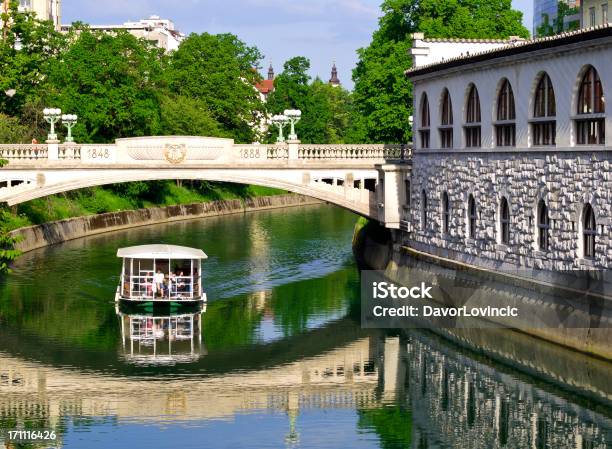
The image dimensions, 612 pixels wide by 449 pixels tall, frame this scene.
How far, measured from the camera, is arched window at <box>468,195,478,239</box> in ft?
197

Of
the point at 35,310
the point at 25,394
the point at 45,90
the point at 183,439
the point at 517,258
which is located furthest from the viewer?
the point at 45,90

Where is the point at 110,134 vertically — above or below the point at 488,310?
above

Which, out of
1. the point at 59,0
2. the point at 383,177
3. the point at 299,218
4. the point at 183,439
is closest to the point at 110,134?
the point at 299,218

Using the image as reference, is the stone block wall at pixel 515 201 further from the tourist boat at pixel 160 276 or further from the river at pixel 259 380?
the tourist boat at pixel 160 276

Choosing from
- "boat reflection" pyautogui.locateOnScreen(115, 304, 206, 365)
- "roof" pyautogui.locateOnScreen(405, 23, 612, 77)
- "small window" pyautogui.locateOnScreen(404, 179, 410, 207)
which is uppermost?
"roof" pyautogui.locateOnScreen(405, 23, 612, 77)

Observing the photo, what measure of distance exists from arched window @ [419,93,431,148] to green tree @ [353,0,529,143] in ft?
69.5

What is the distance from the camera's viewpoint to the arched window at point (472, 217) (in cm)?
6017

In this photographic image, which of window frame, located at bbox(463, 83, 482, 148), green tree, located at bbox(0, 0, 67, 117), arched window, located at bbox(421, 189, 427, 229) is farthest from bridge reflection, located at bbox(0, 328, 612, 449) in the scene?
green tree, located at bbox(0, 0, 67, 117)

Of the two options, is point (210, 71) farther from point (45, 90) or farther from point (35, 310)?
point (35, 310)

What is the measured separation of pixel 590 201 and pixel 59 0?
139 m

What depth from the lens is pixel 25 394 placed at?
45781 millimetres

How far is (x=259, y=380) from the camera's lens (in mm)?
49312

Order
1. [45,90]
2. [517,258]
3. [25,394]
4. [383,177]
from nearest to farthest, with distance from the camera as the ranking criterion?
1. [25,394]
2. [517,258]
3. [383,177]
4. [45,90]

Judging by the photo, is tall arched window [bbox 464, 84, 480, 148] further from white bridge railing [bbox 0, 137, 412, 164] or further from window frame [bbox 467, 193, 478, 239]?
white bridge railing [bbox 0, 137, 412, 164]
